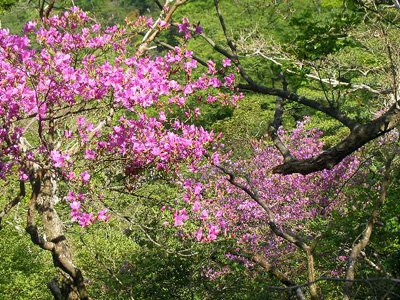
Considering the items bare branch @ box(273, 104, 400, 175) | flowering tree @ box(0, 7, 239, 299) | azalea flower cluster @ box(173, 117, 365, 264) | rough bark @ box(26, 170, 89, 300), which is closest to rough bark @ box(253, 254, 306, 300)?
bare branch @ box(273, 104, 400, 175)

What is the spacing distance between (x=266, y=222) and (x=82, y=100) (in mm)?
6550

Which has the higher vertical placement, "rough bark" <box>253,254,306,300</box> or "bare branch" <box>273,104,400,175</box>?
"bare branch" <box>273,104,400,175</box>

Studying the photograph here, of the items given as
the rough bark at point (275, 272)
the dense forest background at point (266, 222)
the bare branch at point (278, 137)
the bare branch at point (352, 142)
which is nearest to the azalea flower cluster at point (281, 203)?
the dense forest background at point (266, 222)

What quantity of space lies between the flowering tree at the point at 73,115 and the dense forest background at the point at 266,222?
301 mm

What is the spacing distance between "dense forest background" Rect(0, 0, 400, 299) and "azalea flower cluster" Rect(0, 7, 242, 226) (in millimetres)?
326

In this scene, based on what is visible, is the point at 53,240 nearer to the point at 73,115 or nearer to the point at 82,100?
the point at 73,115

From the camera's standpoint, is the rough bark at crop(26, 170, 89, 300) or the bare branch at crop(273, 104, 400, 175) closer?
the bare branch at crop(273, 104, 400, 175)

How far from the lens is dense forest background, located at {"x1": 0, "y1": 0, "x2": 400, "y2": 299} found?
4895 mm

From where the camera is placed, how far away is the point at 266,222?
9742 millimetres

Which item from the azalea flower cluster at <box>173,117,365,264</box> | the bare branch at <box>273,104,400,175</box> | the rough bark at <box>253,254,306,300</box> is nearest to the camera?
the bare branch at <box>273,104,400,175</box>

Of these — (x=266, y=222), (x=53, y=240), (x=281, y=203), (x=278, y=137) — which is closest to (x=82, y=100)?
(x=53, y=240)

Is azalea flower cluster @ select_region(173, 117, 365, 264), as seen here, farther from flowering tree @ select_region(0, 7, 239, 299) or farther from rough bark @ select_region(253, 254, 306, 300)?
rough bark @ select_region(253, 254, 306, 300)

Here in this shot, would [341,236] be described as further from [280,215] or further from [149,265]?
[280,215]

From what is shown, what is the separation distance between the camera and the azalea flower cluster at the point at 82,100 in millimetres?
3996
